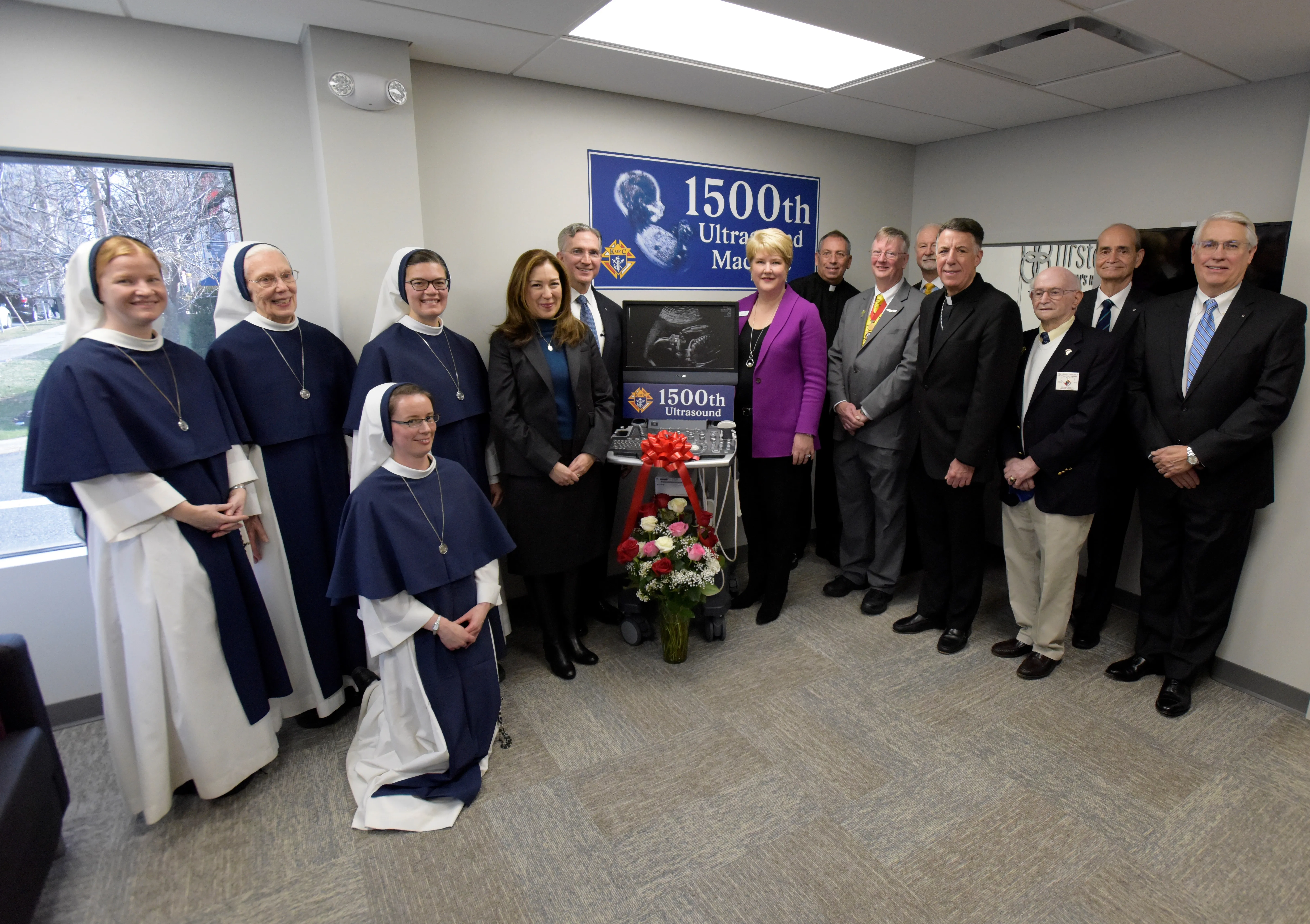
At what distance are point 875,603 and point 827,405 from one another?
1033mm

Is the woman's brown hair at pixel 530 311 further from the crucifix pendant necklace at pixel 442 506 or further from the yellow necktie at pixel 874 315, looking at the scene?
the yellow necktie at pixel 874 315

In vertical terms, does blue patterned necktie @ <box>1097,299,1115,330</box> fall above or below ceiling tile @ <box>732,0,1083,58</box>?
below

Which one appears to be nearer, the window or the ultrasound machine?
the window

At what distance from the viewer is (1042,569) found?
9.80ft

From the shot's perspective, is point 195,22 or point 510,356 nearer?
point 195,22

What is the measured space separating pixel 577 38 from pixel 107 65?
1631 millimetres

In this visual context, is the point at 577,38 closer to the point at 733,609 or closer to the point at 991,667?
the point at 733,609

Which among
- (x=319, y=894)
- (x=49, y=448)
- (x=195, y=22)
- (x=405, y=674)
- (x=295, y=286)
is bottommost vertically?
(x=319, y=894)

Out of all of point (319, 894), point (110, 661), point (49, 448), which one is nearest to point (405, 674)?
point (319, 894)

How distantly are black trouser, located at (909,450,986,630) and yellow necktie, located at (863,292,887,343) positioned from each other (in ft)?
2.05

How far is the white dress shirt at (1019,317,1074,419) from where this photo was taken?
9.16ft

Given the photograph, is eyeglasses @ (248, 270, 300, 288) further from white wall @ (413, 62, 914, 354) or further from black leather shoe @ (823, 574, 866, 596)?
black leather shoe @ (823, 574, 866, 596)

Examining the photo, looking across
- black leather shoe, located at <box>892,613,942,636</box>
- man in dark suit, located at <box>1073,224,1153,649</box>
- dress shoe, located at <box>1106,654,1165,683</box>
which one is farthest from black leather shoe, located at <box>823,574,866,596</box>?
dress shoe, located at <box>1106,654,1165,683</box>

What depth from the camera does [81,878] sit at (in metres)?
2.00
